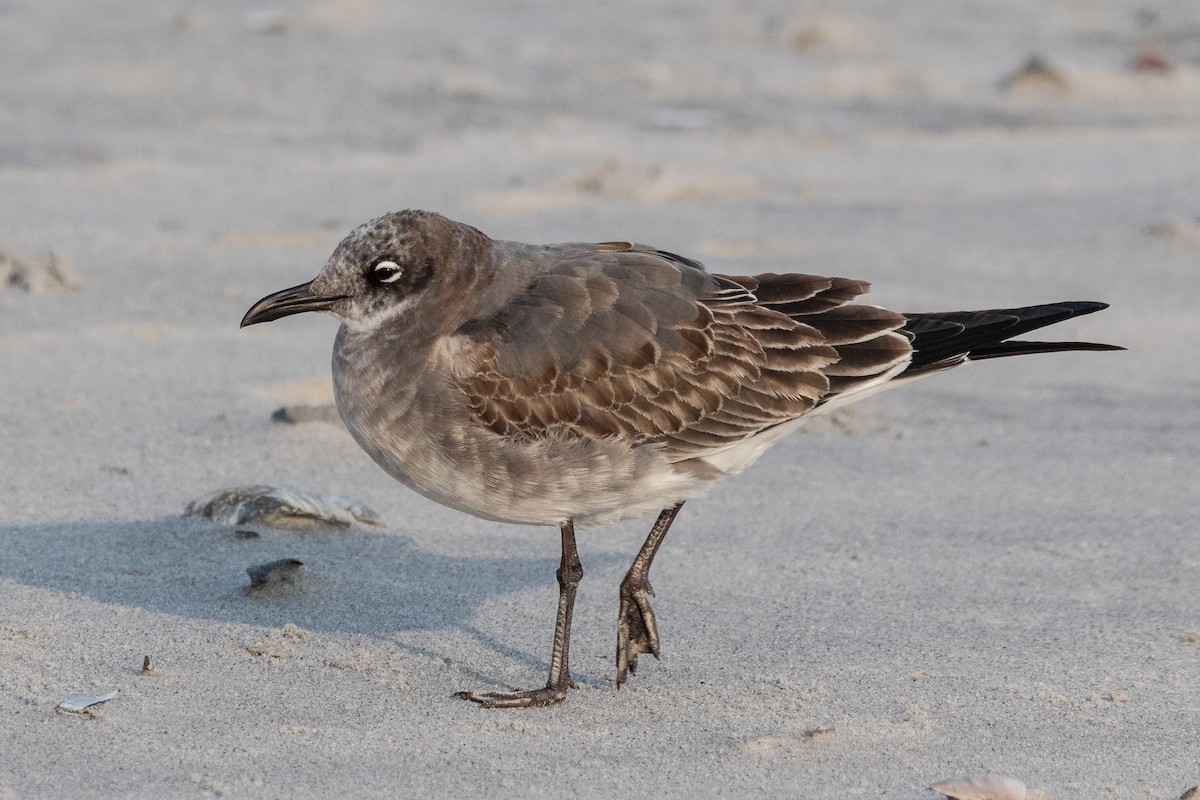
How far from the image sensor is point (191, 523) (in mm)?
5531

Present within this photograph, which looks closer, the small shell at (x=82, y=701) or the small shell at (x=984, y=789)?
the small shell at (x=984, y=789)

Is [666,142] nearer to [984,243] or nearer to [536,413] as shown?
[984,243]

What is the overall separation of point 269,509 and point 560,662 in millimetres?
1467

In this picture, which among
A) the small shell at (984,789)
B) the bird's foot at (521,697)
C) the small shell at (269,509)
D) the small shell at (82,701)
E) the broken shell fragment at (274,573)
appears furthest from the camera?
the small shell at (269,509)

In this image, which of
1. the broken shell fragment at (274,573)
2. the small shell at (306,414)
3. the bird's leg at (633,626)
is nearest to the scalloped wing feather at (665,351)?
the bird's leg at (633,626)

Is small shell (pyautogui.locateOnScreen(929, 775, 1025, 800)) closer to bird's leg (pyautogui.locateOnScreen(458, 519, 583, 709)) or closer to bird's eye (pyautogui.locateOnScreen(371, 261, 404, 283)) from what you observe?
bird's leg (pyautogui.locateOnScreen(458, 519, 583, 709))

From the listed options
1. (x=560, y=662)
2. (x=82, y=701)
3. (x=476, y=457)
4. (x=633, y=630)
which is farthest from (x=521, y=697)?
(x=82, y=701)

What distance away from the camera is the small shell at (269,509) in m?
5.54

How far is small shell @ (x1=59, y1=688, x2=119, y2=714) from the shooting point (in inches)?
163

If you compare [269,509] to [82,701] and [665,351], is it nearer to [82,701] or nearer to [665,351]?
[82,701]

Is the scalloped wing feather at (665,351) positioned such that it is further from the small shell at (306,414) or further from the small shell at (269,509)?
the small shell at (306,414)

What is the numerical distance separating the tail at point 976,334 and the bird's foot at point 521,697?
143 cm

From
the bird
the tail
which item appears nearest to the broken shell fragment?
the bird

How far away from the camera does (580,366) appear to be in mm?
4656
